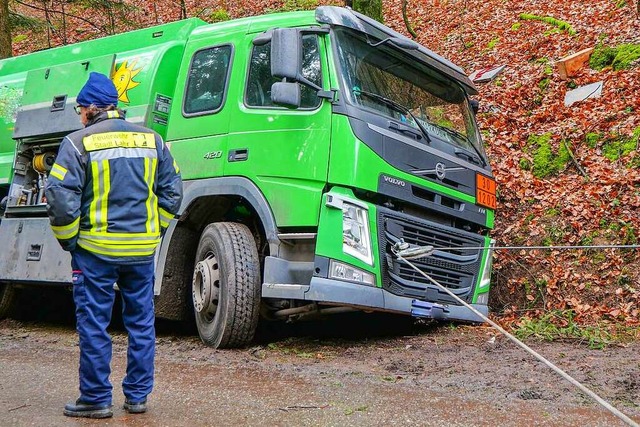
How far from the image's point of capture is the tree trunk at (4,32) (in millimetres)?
12430

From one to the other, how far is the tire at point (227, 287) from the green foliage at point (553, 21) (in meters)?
9.63

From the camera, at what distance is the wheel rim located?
5754 mm

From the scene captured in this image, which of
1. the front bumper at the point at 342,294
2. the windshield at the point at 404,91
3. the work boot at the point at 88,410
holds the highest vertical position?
the windshield at the point at 404,91

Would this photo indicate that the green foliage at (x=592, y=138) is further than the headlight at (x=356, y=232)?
Yes

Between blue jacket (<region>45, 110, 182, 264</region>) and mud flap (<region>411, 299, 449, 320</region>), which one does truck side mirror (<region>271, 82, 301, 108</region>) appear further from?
mud flap (<region>411, 299, 449, 320</region>)

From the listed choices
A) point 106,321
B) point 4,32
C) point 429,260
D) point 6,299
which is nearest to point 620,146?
point 429,260

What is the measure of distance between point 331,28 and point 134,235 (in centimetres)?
264

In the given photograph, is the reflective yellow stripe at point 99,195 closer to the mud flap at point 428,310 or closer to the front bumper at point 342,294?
the front bumper at point 342,294

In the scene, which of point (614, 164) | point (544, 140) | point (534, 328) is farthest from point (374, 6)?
point (534, 328)

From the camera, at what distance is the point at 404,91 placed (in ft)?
19.7

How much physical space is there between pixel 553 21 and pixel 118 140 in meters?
12.0

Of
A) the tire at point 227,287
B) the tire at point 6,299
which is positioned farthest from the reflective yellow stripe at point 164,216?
the tire at point 6,299

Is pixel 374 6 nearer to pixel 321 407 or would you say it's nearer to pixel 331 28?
pixel 331 28

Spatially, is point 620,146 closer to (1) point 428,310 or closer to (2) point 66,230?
(1) point 428,310
